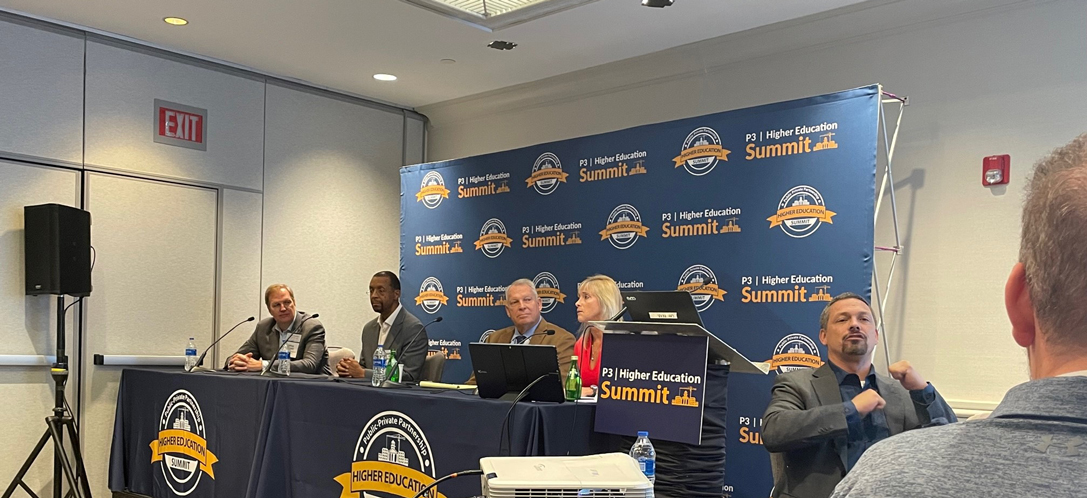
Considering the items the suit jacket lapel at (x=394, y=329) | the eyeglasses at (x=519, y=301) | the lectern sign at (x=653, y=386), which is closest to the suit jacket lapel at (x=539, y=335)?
the eyeglasses at (x=519, y=301)

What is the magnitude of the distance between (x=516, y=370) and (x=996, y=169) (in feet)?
8.45

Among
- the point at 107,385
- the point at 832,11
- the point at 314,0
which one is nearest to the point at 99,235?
the point at 107,385

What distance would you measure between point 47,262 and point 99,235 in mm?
539

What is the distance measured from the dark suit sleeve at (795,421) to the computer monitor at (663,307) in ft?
1.14

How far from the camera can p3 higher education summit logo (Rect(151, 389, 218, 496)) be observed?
425cm

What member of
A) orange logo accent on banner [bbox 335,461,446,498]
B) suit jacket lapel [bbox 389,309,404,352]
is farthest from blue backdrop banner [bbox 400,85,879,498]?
orange logo accent on banner [bbox 335,461,446,498]

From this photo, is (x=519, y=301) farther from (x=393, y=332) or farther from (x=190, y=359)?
(x=190, y=359)

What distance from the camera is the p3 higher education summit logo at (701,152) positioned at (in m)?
4.54

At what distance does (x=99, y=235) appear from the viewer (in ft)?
17.2

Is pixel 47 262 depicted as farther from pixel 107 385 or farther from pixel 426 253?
pixel 426 253

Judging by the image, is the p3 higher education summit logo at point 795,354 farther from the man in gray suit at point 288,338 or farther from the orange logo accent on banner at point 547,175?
the man in gray suit at point 288,338

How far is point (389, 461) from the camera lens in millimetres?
3281

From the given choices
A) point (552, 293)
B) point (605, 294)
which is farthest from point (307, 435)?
point (552, 293)

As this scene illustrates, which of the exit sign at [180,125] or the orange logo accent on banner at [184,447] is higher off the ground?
the exit sign at [180,125]
